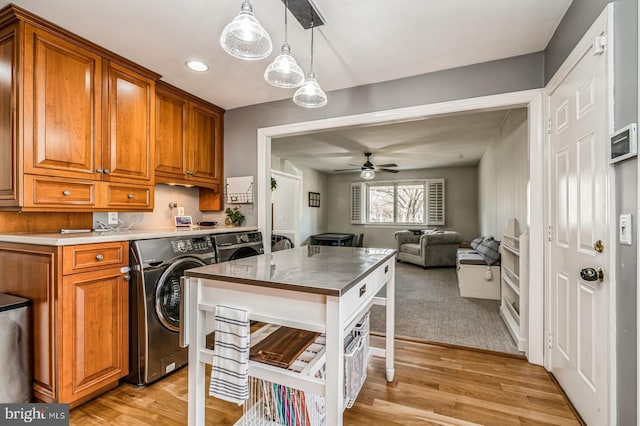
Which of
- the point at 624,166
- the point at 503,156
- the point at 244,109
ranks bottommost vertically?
the point at 624,166

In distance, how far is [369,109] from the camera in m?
2.80

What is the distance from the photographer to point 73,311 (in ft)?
5.73

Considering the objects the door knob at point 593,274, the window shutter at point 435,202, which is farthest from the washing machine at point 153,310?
the window shutter at point 435,202

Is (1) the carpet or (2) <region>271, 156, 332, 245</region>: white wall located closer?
(1) the carpet

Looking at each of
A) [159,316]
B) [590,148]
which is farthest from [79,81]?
[590,148]

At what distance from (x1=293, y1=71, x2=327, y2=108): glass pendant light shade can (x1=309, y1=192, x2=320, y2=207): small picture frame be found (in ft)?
19.7

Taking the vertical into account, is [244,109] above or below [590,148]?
above

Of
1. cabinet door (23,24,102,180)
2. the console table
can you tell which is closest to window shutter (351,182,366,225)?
the console table

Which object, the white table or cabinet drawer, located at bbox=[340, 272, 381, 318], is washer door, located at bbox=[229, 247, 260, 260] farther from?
cabinet drawer, located at bbox=[340, 272, 381, 318]

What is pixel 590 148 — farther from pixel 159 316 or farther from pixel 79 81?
pixel 79 81

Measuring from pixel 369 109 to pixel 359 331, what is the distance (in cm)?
194

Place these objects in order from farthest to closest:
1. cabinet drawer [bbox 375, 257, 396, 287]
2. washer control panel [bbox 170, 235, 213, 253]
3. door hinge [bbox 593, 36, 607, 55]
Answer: washer control panel [bbox 170, 235, 213, 253], cabinet drawer [bbox 375, 257, 396, 287], door hinge [bbox 593, 36, 607, 55]

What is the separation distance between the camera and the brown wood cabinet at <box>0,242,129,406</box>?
5.58 ft

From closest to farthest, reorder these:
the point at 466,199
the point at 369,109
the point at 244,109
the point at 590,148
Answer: the point at 590,148 → the point at 369,109 → the point at 244,109 → the point at 466,199
